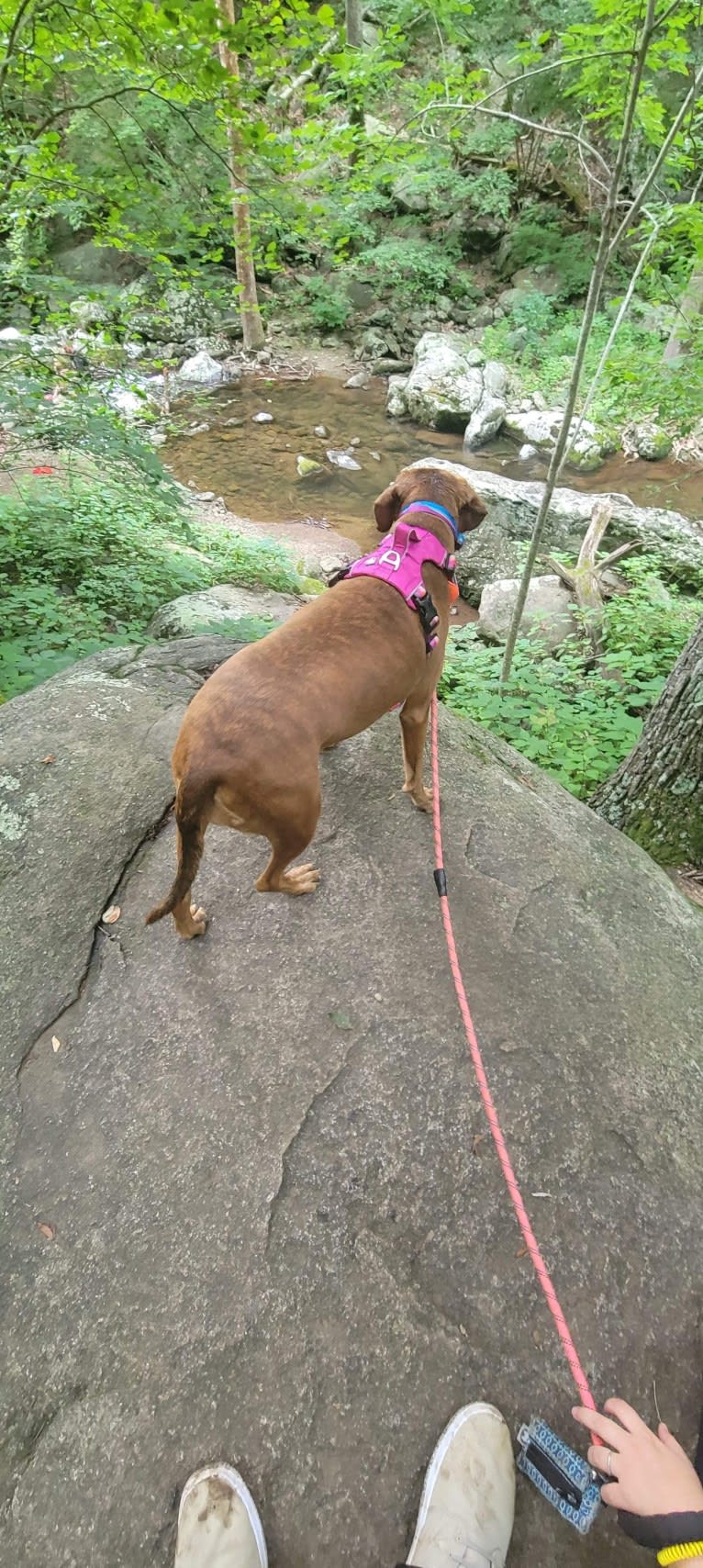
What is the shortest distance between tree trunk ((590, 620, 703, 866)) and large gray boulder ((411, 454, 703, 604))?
4.46 m

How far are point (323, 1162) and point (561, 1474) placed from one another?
31.3 inches

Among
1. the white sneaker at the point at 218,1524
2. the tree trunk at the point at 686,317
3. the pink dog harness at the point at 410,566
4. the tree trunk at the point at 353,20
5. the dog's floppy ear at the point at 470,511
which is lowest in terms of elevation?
the white sneaker at the point at 218,1524

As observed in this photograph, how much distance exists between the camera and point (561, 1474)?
4.65ft

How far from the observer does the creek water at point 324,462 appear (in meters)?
9.59

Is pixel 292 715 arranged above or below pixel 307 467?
above

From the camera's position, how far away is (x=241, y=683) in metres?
2.04

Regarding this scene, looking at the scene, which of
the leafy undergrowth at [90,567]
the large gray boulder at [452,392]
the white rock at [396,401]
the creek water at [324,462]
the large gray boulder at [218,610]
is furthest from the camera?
the white rock at [396,401]

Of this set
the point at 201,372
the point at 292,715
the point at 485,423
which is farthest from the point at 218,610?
the point at 201,372

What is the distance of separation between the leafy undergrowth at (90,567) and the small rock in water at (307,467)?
4.40 metres

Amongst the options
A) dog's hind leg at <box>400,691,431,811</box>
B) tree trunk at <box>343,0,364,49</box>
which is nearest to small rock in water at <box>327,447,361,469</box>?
dog's hind leg at <box>400,691,431,811</box>

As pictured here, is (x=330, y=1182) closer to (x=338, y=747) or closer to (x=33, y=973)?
(x=33, y=973)

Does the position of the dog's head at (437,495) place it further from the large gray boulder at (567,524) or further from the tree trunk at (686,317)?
the large gray boulder at (567,524)


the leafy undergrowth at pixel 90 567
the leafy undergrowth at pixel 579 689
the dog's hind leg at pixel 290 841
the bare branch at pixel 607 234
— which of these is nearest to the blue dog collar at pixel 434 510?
the bare branch at pixel 607 234

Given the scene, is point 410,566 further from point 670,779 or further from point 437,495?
point 670,779
